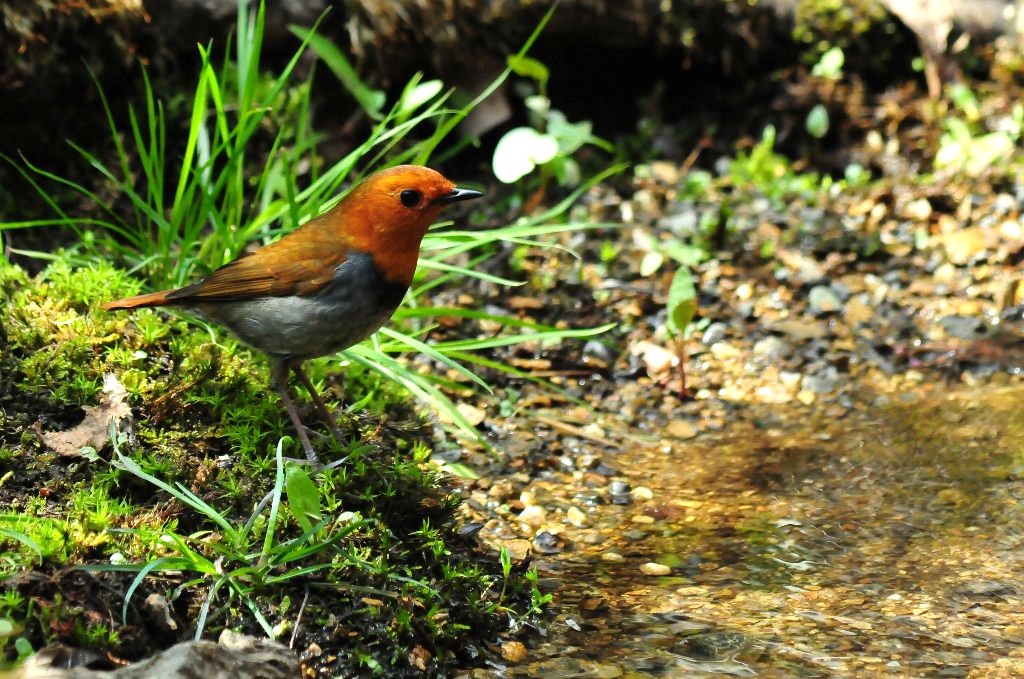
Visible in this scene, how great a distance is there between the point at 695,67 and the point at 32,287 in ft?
15.4

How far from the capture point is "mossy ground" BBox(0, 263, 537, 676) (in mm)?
2867

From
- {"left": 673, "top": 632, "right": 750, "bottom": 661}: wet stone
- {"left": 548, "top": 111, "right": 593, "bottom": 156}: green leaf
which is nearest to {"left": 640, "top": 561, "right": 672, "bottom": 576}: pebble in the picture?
{"left": 673, "top": 632, "right": 750, "bottom": 661}: wet stone

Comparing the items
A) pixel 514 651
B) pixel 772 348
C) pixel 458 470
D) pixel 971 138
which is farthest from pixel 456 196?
pixel 971 138

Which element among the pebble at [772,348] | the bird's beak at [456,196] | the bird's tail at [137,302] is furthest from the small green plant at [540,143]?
the bird's tail at [137,302]

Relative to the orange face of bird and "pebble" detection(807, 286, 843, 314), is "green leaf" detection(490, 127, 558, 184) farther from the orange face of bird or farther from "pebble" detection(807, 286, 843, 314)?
"pebble" detection(807, 286, 843, 314)

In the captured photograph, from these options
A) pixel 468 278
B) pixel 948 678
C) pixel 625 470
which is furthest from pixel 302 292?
pixel 948 678

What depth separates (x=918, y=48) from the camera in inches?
281

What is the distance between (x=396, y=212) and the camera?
12.7 feet

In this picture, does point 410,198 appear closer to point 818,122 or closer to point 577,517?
point 577,517

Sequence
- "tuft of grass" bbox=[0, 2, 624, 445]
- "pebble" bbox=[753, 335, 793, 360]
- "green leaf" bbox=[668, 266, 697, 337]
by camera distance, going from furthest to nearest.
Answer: "pebble" bbox=[753, 335, 793, 360], "green leaf" bbox=[668, 266, 697, 337], "tuft of grass" bbox=[0, 2, 624, 445]

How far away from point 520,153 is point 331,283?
1.63 meters

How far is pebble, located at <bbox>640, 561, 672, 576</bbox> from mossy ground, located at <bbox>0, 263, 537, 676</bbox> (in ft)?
1.39

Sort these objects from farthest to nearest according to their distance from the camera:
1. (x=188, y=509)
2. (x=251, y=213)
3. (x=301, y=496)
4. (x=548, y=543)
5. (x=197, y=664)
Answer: (x=251, y=213) → (x=548, y=543) → (x=188, y=509) → (x=301, y=496) → (x=197, y=664)

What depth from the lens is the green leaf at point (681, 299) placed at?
4.74 metres
